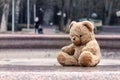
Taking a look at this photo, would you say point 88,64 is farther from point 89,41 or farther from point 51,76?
point 51,76

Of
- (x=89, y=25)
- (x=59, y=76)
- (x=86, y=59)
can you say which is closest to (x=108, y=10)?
(x=89, y=25)

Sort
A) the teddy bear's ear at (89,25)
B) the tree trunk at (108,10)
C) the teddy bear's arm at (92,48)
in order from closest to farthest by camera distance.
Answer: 1. the teddy bear's arm at (92,48)
2. the teddy bear's ear at (89,25)
3. the tree trunk at (108,10)

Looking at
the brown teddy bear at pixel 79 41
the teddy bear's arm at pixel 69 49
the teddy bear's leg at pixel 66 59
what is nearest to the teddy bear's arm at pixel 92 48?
the brown teddy bear at pixel 79 41

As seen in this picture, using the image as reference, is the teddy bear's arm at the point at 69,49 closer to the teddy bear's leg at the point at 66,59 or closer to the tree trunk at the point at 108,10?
the teddy bear's leg at the point at 66,59

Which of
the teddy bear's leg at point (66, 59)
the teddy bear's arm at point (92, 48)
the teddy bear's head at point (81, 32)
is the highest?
the teddy bear's head at point (81, 32)

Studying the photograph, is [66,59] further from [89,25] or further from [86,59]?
[86,59]

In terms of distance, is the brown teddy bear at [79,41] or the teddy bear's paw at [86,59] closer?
the teddy bear's paw at [86,59]

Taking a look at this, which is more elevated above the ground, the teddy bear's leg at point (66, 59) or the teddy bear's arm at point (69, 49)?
the teddy bear's arm at point (69, 49)

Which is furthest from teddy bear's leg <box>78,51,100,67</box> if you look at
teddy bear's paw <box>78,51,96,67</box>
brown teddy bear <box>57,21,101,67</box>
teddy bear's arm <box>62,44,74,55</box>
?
teddy bear's arm <box>62,44,74,55</box>

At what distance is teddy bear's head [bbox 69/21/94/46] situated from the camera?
679cm

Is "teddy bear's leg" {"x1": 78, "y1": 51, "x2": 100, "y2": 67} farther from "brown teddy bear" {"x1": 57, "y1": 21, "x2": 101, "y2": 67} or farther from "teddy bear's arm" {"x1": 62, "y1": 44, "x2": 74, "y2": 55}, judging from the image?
"teddy bear's arm" {"x1": 62, "y1": 44, "x2": 74, "y2": 55}

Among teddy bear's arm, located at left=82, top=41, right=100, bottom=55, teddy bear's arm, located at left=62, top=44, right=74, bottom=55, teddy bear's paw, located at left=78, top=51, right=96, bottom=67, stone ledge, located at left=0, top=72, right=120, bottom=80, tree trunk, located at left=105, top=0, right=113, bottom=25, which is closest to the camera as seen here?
stone ledge, located at left=0, top=72, right=120, bottom=80

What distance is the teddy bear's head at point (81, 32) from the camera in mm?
6785

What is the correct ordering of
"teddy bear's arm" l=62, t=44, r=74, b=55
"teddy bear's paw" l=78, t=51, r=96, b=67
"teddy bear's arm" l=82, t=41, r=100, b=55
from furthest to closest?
"teddy bear's arm" l=62, t=44, r=74, b=55
"teddy bear's arm" l=82, t=41, r=100, b=55
"teddy bear's paw" l=78, t=51, r=96, b=67
